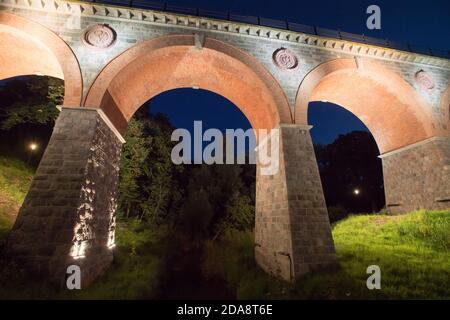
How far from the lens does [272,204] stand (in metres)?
9.21

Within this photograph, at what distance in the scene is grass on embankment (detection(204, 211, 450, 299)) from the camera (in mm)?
6461

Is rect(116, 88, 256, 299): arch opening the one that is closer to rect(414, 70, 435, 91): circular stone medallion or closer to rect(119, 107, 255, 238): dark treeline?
rect(119, 107, 255, 238): dark treeline

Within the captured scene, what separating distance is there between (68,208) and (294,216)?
6.32 meters

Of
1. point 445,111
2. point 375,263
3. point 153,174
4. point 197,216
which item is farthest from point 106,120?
point 445,111

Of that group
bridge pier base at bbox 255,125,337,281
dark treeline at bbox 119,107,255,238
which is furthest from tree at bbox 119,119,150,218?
bridge pier base at bbox 255,125,337,281

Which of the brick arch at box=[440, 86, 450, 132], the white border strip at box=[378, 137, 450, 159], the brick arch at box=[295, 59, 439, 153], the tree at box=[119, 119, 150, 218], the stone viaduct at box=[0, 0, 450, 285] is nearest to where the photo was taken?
the stone viaduct at box=[0, 0, 450, 285]

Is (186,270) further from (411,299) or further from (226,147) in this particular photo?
(226,147)

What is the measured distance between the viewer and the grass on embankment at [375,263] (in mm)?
6461

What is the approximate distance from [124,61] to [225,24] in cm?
414

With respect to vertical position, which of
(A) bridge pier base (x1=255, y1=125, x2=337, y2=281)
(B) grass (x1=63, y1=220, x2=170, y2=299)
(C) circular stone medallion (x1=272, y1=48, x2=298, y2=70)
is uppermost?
(C) circular stone medallion (x1=272, y1=48, x2=298, y2=70)

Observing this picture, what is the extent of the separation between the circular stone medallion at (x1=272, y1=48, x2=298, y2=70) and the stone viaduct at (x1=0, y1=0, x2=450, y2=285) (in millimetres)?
42

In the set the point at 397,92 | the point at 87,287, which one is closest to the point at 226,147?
the point at 397,92

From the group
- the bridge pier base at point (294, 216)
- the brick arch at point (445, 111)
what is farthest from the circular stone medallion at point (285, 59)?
the brick arch at point (445, 111)

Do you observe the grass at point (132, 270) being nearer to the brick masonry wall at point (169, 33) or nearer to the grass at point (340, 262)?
the grass at point (340, 262)
